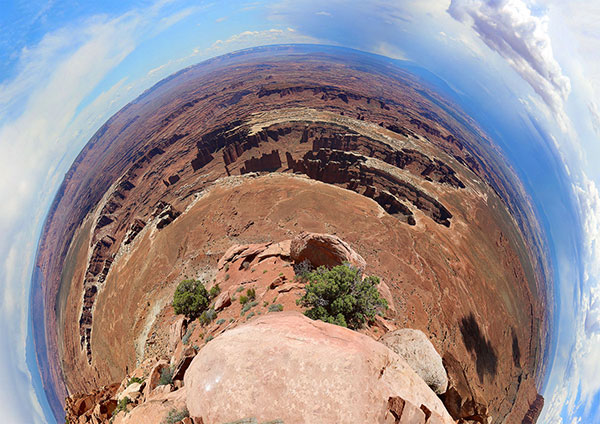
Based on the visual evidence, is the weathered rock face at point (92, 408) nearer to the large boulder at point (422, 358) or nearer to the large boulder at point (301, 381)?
the large boulder at point (301, 381)

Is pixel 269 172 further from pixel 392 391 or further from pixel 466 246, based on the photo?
pixel 392 391

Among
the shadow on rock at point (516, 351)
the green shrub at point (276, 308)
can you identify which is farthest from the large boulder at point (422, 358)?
the shadow on rock at point (516, 351)

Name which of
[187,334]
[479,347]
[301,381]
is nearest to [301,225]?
[187,334]

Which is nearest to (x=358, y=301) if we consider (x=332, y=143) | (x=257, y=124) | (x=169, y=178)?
(x=332, y=143)

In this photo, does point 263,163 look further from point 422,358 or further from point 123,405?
point 422,358

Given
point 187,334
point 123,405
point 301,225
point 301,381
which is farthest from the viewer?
point 301,225

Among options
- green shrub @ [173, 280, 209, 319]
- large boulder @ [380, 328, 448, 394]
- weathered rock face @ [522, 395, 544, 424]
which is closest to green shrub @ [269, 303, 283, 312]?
large boulder @ [380, 328, 448, 394]
